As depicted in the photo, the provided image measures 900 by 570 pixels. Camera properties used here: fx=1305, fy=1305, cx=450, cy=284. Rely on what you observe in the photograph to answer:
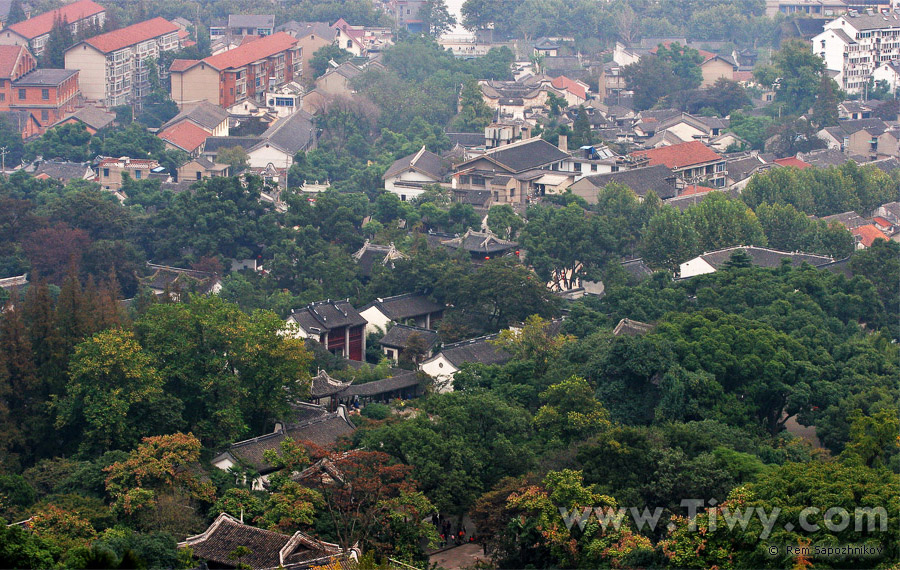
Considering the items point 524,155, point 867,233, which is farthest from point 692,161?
point 867,233

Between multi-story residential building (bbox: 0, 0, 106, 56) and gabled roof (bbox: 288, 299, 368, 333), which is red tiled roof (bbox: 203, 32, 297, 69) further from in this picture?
gabled roof (bbox: 288, 299, 368, 333)

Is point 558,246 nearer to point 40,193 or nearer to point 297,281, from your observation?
point 297,281

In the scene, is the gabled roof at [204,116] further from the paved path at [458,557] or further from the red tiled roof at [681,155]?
the paved path at [458,557]

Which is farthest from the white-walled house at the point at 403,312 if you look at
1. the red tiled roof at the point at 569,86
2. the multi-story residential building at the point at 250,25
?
the multi-story residential building at the point at 250,25

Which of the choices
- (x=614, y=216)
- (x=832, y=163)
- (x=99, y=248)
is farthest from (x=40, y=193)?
(x=832, y=163)

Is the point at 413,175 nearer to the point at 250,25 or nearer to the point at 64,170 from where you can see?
the point at 64,170
